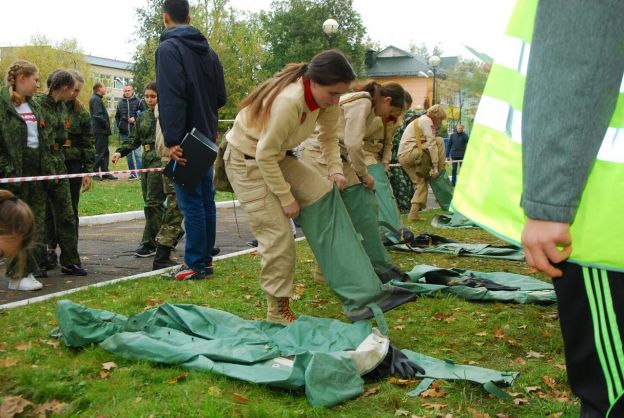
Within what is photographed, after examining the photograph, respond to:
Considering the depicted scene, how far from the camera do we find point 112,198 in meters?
13.3

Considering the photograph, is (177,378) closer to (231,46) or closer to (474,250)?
(474,250)

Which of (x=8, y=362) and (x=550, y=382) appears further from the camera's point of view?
(x=8, y=362)

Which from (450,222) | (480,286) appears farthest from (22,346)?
(450,222)


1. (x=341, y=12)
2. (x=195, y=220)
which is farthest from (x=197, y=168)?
(x=341, y=12)

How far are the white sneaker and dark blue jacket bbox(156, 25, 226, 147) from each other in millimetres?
1668

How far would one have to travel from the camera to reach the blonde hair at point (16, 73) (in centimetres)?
586

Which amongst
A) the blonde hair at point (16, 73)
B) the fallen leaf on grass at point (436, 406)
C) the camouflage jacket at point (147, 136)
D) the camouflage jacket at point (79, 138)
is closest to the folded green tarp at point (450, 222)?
the camouflage jacket at point (147, 136)

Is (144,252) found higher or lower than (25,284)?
lower

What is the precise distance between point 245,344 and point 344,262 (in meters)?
0.81

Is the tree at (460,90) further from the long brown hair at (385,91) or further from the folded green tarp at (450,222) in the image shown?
the long brown hair at (385,91)

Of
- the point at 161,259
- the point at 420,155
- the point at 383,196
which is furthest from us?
the point at 420,155

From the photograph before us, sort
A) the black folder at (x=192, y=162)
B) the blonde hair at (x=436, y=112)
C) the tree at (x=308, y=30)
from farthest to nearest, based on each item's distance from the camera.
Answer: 1. the tree at (x=308, y=30)
2. the blonde hair at (x=436, y=112)
3. the black folder at (x=192, y=162)

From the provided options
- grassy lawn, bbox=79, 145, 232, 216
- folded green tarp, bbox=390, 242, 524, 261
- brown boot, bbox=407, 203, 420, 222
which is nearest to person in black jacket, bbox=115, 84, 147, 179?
grassy lawn, bbox=79, 145, 232, 216

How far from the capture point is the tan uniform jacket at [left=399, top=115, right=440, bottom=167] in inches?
440
